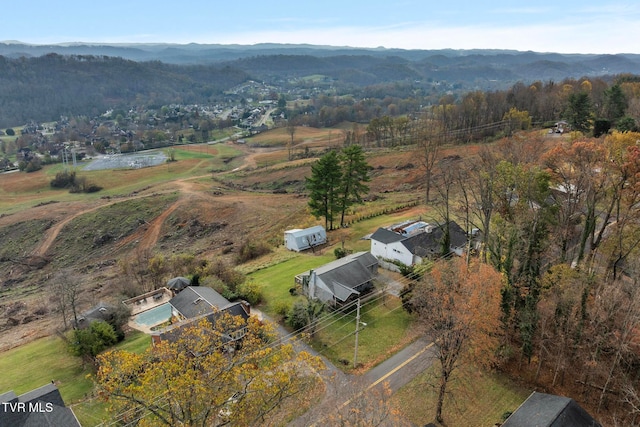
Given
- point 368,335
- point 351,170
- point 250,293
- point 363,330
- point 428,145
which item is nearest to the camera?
point 368,335

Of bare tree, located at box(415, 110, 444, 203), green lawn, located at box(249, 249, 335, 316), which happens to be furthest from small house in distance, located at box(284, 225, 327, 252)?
bare tree, located at box(415, 110, 444, 203)

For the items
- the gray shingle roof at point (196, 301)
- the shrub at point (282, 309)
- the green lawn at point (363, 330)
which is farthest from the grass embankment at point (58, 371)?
the green lawn at point (363, 330)

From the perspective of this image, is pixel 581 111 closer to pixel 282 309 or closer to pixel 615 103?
pixel 615 103

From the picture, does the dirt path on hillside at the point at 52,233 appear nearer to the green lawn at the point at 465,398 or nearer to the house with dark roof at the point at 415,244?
the house with dark roof at the point at 415,244

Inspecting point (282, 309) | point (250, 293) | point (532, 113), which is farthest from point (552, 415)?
point (532, 113)

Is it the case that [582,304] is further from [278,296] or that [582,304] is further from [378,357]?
[278,296]

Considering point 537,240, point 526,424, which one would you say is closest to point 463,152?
point 537,240
